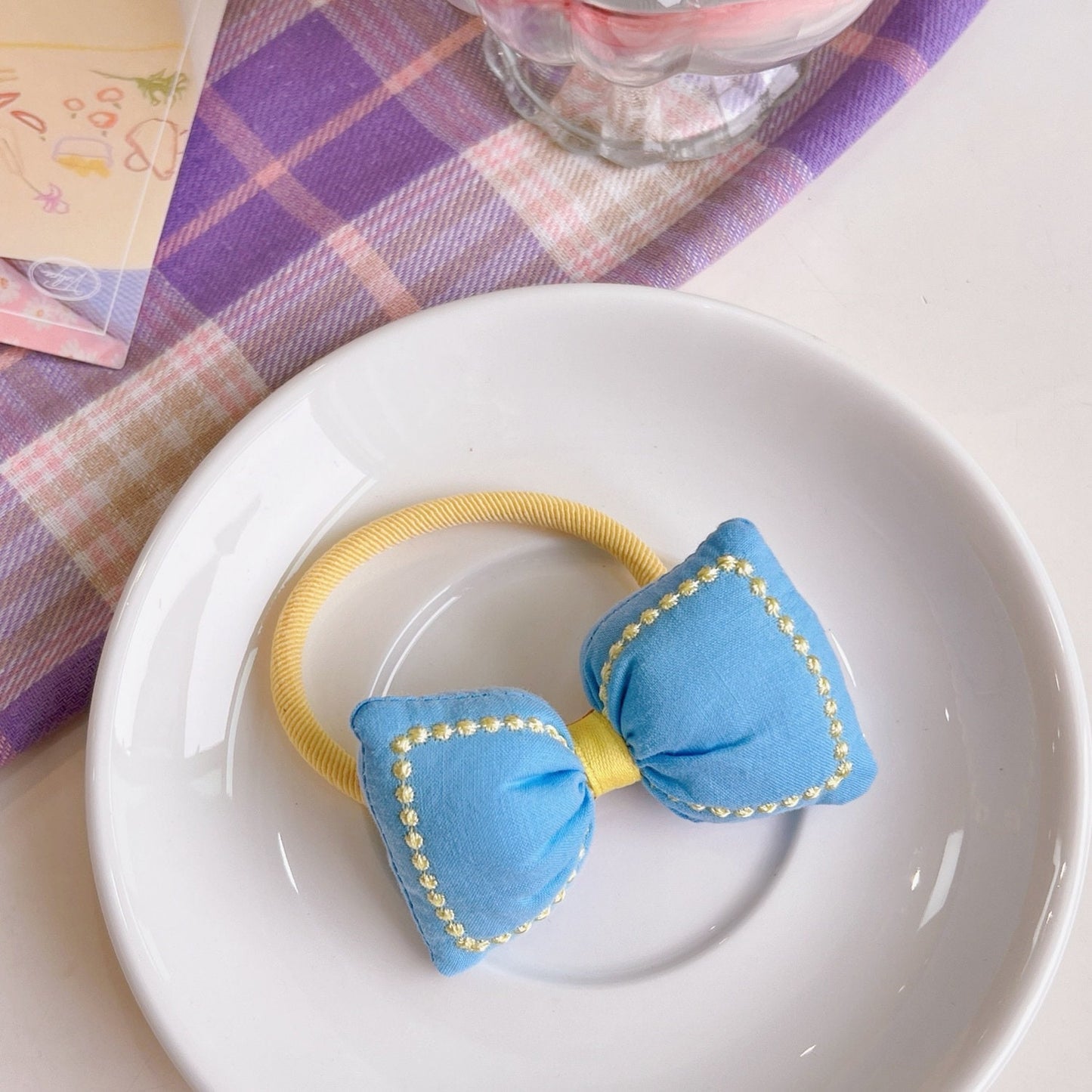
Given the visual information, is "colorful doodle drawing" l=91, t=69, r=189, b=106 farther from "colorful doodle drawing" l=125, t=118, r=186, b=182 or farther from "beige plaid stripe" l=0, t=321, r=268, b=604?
"beige plaid stripe" l=0, t=321, r=268, b=604

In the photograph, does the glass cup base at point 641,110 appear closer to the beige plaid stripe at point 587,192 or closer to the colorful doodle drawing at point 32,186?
the beige plaid stripe at point 587,192

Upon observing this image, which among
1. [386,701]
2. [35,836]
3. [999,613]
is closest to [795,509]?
[999,613]

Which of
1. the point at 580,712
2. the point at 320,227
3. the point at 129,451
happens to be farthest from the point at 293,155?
the point at 580,712

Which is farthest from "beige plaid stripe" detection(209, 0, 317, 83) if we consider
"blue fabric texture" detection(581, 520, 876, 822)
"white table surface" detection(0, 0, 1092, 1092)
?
"blue fabric texture" detection(581, 520, 876, 822)

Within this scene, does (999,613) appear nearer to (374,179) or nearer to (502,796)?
(502,796)

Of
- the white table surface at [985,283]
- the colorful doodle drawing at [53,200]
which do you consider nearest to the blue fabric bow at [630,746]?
the white table surface at [985,283]

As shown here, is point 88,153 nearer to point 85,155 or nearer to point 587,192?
point 85,155
